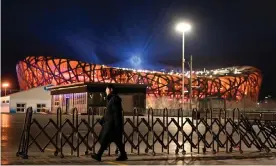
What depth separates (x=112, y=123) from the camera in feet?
38.9

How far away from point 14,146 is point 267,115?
2953 centimetres

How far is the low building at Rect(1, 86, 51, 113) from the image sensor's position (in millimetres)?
82875

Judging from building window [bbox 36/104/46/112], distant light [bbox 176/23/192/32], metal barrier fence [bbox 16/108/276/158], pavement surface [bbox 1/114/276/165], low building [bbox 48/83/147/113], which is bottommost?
pavement surface [bbox 1/114/276/165]

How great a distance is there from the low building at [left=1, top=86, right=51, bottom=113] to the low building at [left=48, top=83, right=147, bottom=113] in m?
5.46

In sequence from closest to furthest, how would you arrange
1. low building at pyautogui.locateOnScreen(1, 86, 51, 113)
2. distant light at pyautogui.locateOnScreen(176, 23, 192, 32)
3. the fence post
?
the fence post, distant light at pyautogui.locateOnScreen(176, 23, 192, 32), low building at pyautogui.locateOnScreen(1, 86, 51, 113)

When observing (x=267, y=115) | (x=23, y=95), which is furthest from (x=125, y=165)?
(x=23, y=95)

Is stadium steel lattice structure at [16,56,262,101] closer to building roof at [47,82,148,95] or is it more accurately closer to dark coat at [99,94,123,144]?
building roof at [47,82,148,95]

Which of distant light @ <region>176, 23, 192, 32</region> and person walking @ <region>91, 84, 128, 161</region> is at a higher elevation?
distant light @ <region>176, 23, 192, 32</region>

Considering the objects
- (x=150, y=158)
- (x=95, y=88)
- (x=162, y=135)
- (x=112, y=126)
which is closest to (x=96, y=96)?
(x=95, y=88)

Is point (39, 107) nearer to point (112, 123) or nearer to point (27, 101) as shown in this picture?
point (27, 101)

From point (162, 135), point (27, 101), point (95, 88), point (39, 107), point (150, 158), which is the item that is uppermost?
point (95, 88)

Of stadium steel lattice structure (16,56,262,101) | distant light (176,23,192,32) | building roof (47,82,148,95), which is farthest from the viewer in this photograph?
stadium steel lattice structure (16,56,262,101)

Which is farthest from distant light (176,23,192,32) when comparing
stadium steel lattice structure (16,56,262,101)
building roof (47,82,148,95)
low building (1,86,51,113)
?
stadium steel lattice structure (16,56,262,101)

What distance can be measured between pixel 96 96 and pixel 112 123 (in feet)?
216
